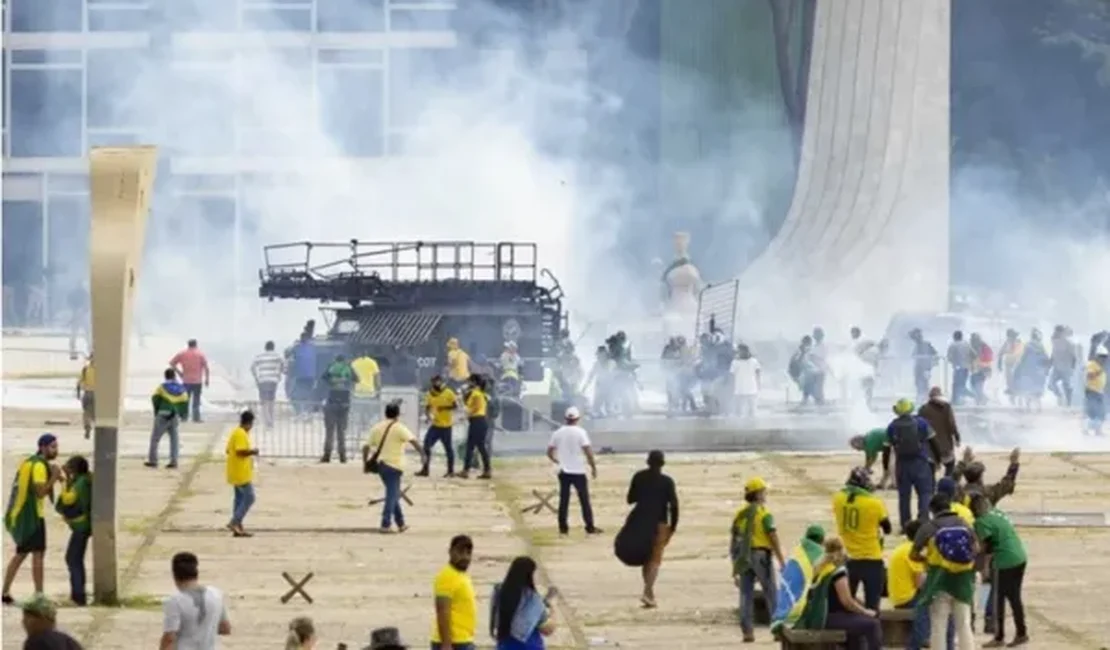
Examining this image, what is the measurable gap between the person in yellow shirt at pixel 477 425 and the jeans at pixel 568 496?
11.3 feet

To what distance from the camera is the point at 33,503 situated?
1814cm

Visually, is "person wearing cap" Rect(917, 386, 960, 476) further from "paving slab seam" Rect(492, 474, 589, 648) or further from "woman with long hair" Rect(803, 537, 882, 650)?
"woman with long hair" Rect(803, 537, 882, 650)

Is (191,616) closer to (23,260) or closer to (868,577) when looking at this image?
(868,577)

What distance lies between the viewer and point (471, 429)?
2636 cm

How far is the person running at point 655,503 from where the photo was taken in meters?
18.7

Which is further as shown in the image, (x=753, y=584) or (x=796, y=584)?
(x=753, y=584)

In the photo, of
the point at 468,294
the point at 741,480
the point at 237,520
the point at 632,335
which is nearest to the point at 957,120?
the point at 632,335

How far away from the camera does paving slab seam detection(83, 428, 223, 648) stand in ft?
57.9

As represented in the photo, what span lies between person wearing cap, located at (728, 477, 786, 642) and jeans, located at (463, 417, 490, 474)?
8.98 meters

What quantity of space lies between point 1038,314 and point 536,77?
40.7ft

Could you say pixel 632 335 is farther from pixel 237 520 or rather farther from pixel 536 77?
pixel 237 520

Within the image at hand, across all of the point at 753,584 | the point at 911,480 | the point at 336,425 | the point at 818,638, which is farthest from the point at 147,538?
the point at 818,638

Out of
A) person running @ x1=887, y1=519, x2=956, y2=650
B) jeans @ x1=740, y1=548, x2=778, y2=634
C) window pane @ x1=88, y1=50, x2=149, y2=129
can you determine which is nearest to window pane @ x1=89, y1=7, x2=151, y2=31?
window pane @ x1=88, y1=50, x2=149, y2=129

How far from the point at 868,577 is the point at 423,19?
134ft
